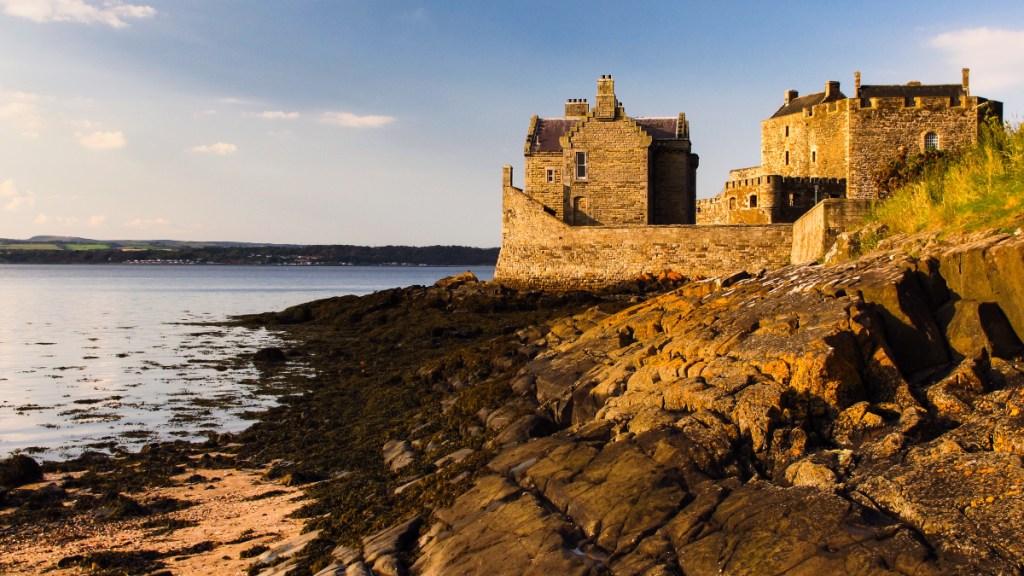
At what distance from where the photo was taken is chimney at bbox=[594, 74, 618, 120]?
3906 cm

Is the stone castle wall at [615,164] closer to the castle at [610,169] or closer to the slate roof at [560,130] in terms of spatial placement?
the castle at [610,169]

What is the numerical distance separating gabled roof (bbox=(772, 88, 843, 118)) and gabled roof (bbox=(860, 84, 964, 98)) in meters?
1.31

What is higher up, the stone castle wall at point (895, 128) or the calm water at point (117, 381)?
the stone castle wall at point (895, 128)

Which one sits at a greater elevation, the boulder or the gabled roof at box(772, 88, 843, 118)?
the gabled roof at box(772, 88, 843, 118)

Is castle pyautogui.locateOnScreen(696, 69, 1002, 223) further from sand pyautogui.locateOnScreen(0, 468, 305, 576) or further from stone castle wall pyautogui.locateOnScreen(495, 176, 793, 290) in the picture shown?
sand pyautogui.locateOnScreen(0, 468, 305, 576)

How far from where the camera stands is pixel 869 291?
392 inches

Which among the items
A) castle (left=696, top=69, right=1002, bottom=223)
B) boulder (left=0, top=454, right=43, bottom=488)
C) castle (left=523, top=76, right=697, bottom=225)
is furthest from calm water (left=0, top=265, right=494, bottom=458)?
castle (left=696, top=69, right=1002, bottom=223)

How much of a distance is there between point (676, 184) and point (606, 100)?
5.35 metres

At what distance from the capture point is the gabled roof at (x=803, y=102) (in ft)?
143

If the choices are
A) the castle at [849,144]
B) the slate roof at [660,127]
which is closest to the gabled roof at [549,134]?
the slate roof at [660,127]

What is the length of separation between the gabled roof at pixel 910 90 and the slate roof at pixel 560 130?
10.0 m

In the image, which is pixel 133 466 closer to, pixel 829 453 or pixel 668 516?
pixel 668 516

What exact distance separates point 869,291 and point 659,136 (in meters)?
32.2

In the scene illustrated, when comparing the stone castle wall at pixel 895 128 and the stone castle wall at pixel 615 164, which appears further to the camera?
the stone castle wall at pixel 615 164
